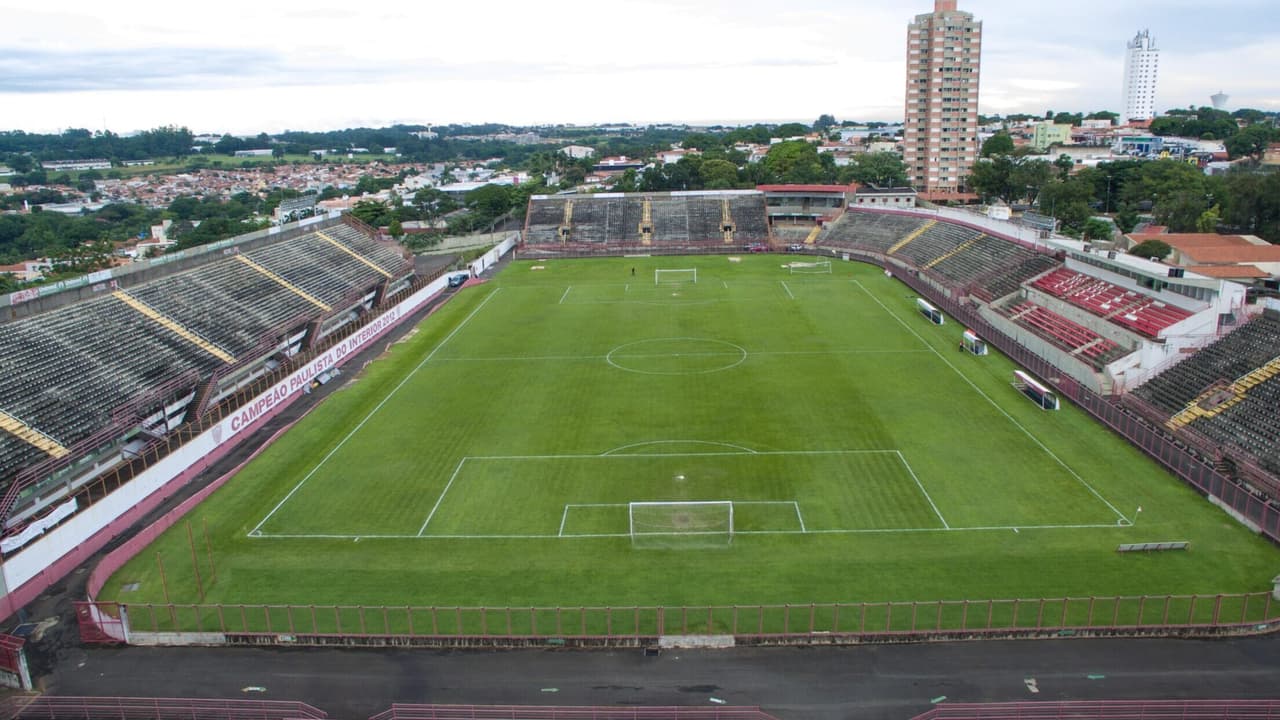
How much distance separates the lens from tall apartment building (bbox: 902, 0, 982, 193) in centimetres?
11944

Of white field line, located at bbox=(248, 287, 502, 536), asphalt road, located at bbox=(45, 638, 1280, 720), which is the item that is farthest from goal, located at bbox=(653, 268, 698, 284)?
Result: asphalt road, located at bbox=(45, 638, 1280, 720)

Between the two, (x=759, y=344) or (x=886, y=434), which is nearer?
(x=886, y=434)

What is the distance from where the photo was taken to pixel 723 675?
18359mm

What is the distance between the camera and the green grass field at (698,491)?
72.3 ft

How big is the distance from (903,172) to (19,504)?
364ft

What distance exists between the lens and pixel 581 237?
86562 mm

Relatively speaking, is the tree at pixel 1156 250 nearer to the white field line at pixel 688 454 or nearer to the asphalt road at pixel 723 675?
the white field line at pixel 688 454

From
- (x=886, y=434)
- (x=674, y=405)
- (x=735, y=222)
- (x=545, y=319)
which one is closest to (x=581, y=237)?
(x=735, y=222)

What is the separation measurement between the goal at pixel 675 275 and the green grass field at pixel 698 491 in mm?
21990

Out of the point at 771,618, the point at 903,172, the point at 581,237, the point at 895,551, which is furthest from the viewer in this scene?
the point at 903,172

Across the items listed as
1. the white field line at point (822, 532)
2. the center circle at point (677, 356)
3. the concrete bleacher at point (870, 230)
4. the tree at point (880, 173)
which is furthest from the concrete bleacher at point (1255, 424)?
the tree at point (880, 173)

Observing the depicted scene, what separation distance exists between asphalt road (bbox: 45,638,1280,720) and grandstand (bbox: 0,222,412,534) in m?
9.19

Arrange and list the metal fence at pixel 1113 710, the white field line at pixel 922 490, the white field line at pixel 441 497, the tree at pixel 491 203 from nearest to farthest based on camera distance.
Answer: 1. the metal fence at pixel 1113 710
2. the white field line at pixel 922 490
3. the white field line at pixel 441 497
4. the tree at pixel 491 203

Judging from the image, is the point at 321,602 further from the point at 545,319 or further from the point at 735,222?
the point at 735,222
